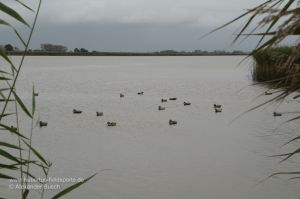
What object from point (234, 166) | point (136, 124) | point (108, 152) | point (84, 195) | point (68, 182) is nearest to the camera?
point (84, 195)

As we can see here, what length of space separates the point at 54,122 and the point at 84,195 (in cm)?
806

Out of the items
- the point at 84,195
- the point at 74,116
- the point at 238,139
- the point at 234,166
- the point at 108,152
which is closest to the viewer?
the point at 84,195

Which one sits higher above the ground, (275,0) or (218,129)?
(275,0)

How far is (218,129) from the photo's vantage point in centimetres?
1327

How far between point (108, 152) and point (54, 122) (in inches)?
198

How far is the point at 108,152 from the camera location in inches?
392

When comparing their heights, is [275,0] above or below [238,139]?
above

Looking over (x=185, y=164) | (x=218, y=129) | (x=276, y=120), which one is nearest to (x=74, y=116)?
(x=218, y=129)

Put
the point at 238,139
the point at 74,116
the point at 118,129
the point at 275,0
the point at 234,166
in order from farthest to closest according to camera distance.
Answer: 1. the point at 74,116
2. the point at 118,129
3. the point at 238,139
4. the point at 234,166
5. the point at 275,0

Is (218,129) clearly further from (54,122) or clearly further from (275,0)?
(275,0)

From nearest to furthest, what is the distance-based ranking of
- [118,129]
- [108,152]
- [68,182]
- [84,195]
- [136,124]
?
1. [84,195]
2. [68,182]
3. [108,152]
4. [118,129]
5. [136,124]

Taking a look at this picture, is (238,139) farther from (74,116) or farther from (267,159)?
(74,116)

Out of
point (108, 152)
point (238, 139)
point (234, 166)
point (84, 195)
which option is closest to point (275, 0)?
point (84, 195)

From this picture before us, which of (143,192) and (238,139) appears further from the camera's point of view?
(238,139)
